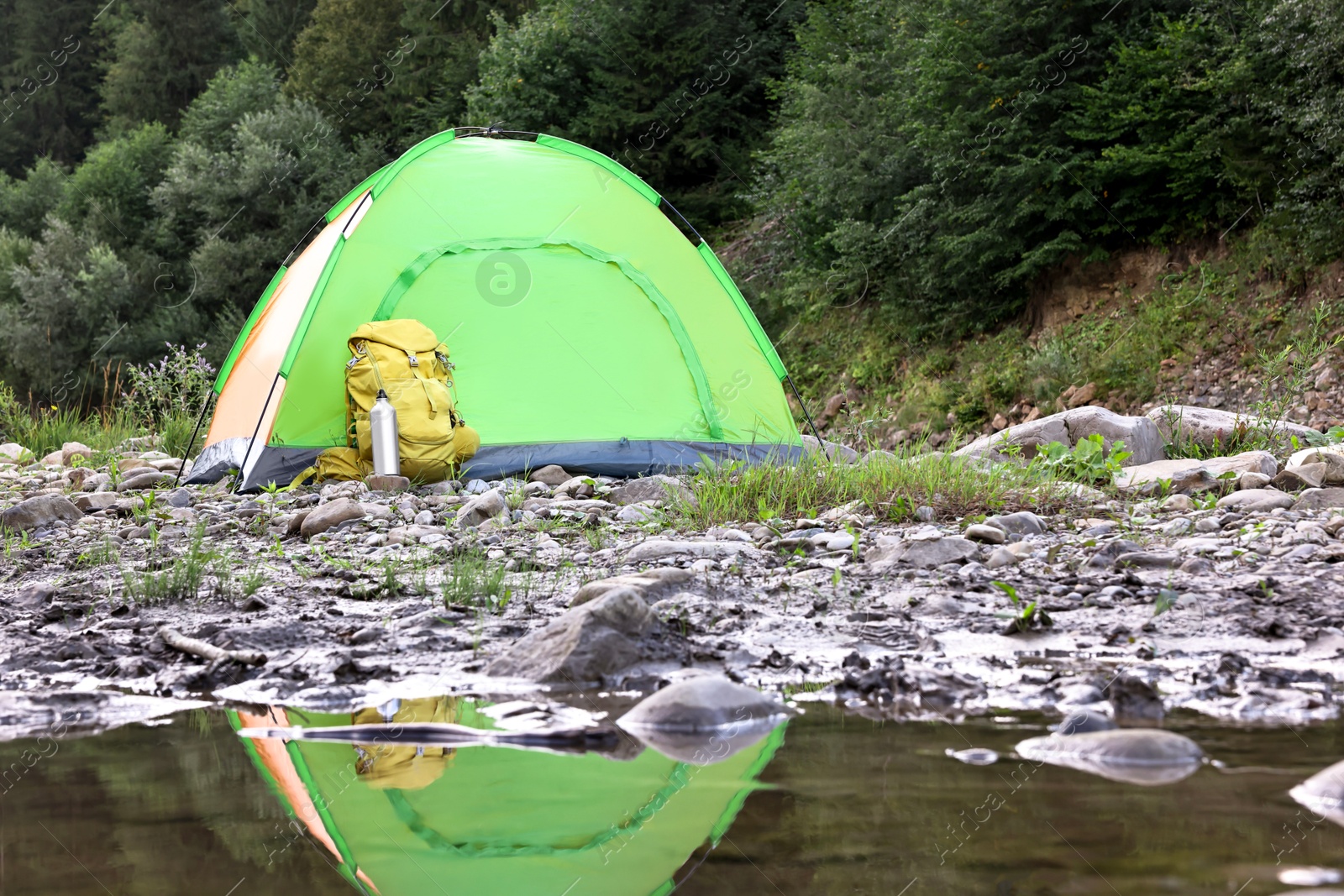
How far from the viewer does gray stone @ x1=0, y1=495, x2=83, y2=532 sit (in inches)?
182

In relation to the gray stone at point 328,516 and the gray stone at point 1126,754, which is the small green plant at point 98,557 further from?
the gray stone at point 1126,754

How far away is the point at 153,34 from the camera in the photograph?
1298 inches

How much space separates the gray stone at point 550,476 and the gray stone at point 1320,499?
313 centimetres

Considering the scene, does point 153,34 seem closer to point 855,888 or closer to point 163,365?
point 163,365

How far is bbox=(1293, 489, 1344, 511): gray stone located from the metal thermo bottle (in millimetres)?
3819

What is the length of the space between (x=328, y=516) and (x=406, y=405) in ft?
3.97

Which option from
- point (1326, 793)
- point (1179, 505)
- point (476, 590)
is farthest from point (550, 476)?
point (1326, 793)

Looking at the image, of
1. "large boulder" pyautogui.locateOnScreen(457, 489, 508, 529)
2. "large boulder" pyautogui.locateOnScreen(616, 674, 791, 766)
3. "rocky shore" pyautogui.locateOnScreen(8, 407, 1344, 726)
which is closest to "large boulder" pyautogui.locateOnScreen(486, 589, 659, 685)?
"rocky shore" pyautogui.locateOnScreen(8, 407, 1344, 726)

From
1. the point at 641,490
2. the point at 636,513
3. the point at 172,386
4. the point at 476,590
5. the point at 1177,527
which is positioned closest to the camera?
the point at 476,590

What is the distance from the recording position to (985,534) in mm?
3543

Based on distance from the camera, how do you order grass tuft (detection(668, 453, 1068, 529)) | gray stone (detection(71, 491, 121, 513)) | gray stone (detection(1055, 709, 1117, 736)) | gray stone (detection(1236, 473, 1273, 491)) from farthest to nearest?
gray stone (detection(71, 491, 121, 513)) → gray stone (detection(1236, 473, 1273, 491)) → grass tuft (detection(668, 453, 1068, 529)) → gray stone (detection(1055, 709, 1117, 736))

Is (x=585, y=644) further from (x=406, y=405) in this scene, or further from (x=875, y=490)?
(x=406, y=405)

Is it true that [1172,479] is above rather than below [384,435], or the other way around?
below

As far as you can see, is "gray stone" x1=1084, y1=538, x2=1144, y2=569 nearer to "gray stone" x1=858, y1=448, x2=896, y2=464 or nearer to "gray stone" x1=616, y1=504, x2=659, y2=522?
"gray stone" x1=858, y1=448, x2=896, y2=464
